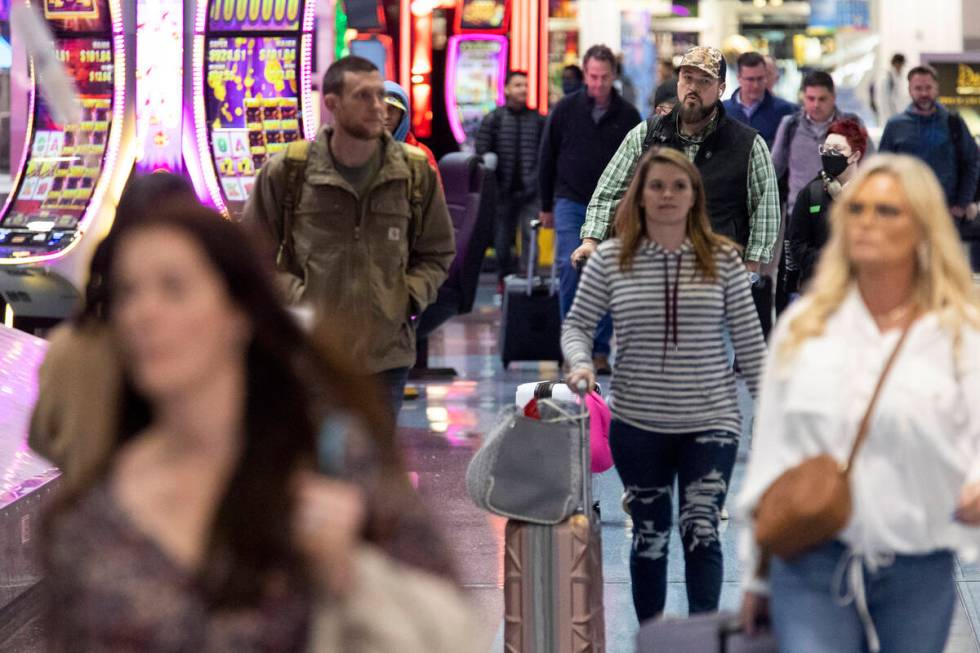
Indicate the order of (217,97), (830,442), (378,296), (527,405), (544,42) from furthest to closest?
(544,42) < (217,97) < (378,296) < (527,405) < (830,442)

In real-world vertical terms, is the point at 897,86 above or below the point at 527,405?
above

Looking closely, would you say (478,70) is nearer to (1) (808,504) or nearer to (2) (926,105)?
(2) (926,105)

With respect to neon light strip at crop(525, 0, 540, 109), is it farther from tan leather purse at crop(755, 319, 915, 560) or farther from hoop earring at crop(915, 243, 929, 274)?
tan leather purse at crop(755, 319, 915, 560)

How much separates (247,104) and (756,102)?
10.2 ft

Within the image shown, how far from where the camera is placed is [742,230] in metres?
6.47

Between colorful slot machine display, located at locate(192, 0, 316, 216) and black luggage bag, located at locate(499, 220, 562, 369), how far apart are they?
158 centimetres

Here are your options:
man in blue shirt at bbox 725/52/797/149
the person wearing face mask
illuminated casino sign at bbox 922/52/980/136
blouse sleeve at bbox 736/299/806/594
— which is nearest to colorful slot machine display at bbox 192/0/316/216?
man in blue shirt at bbox 725/52/797/149

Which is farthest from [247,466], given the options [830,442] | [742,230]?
[742,230]

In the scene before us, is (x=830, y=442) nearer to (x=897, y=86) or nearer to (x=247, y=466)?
(x=247, y=466)

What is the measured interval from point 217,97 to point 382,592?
340 inches

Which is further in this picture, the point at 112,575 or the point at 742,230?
the point at 742,230

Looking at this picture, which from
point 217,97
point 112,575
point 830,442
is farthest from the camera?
point 217,97

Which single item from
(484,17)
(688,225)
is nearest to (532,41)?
(484,17)

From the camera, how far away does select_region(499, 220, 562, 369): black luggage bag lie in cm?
1059
